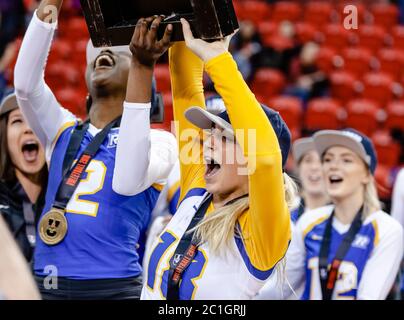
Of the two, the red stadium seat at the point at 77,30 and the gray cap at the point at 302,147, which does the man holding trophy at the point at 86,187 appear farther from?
the red stadium seat at the point at 77,30

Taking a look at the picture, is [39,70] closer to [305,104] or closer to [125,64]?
[125,64]

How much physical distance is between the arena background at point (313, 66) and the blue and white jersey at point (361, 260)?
3.44 metres

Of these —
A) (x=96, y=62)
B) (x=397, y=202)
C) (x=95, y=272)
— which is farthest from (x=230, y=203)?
(x=397, y=202)

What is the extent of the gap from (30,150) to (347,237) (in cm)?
153

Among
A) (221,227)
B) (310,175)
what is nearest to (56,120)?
(221,227)

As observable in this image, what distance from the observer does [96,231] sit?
10.2 ft

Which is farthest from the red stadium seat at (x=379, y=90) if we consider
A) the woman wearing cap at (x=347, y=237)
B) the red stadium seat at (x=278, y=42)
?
the woman wearing cap at (x=347, y=237)

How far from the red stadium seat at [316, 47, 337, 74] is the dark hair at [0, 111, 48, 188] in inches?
297

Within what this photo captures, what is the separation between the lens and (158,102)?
11.2 ft

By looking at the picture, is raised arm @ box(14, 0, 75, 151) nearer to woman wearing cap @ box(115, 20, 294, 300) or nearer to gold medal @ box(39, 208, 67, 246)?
gold medal @ box(39, 208, 67, 246)

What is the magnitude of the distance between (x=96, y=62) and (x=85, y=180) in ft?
1.42

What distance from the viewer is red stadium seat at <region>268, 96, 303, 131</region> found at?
9.16 m

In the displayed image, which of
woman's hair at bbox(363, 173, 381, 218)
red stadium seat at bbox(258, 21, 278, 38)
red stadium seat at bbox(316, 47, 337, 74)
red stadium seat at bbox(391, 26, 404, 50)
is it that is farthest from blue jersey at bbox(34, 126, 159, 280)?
red stadium seat at bbox(391, 26, 404, 50)
